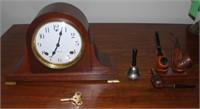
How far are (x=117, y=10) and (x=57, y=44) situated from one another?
69cm

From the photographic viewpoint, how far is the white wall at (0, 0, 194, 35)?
1.35m

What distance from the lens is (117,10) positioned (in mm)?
1374

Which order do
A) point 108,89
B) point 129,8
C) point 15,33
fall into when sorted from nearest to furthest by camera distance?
point 108,89 → point 15,33 → point 129,8

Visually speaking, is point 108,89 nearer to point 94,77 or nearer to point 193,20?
point 94,77

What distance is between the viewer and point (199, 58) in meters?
0.95

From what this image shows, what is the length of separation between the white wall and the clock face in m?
0.63

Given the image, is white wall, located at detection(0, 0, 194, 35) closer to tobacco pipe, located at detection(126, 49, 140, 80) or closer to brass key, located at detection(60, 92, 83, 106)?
tobacco pipe, located at detection(126, 49, 140, 80)

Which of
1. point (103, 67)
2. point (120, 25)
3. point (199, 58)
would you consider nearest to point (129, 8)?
point (120, 25)

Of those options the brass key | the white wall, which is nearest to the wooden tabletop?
the brass key

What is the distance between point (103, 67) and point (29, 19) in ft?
2.52

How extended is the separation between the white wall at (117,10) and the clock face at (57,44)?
63 centimetres

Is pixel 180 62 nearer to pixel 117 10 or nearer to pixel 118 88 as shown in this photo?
pixel 118 88

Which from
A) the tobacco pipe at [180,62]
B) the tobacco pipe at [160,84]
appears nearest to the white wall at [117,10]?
the tobacco pipe at [180,62]

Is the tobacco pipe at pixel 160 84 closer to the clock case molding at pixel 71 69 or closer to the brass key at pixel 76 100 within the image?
the clock case molding at pixel 71 69
